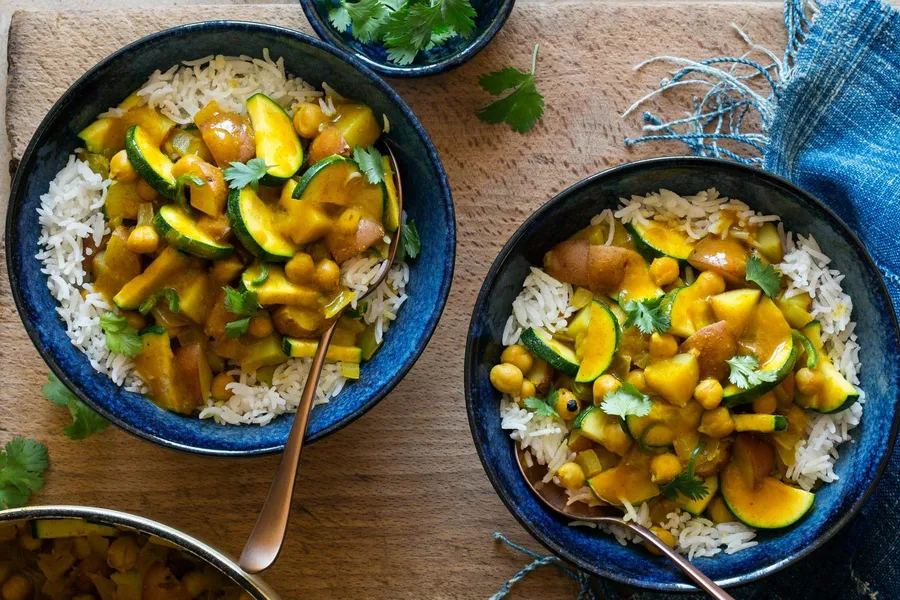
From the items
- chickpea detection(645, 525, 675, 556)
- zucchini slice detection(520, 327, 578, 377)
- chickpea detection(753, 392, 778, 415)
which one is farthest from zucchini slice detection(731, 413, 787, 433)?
zucchini slice detection(520, 327, 578, 377)

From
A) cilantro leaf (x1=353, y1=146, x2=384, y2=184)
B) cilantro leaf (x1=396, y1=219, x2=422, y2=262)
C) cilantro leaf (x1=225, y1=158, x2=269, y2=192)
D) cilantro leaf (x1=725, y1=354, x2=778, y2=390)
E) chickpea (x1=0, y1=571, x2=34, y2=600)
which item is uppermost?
cilantro leaf (x1=353, y1=146, x2=384, y2=184)

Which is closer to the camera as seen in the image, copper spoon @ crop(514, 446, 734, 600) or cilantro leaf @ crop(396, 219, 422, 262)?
copper spoon @ crop(514, 446, 734, 600)

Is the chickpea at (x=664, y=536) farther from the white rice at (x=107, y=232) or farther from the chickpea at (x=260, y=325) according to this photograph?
the chickpea at (x=260, y=325)

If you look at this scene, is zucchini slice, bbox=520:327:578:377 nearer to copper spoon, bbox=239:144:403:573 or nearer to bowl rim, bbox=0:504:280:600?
copper spoon, bbox=239:144:403:573

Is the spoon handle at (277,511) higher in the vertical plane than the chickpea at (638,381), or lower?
lower

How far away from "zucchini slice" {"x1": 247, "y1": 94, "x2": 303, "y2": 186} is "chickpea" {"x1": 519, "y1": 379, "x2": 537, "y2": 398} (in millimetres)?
949

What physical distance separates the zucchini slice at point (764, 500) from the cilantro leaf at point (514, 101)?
1.29m

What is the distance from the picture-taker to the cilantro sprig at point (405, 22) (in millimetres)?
2703

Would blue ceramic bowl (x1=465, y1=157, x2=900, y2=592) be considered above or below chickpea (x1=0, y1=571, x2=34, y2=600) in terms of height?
above

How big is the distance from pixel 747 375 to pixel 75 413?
212 cm

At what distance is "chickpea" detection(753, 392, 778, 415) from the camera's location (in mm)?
2508

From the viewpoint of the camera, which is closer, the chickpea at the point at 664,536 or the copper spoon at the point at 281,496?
the copper spoon at the point at 281,496

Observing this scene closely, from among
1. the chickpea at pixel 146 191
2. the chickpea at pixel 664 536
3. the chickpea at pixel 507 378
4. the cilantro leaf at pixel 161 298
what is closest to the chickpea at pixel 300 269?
the cilantro leaf at pixel 161 298

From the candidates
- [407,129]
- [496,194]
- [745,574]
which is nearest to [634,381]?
[745,574]
